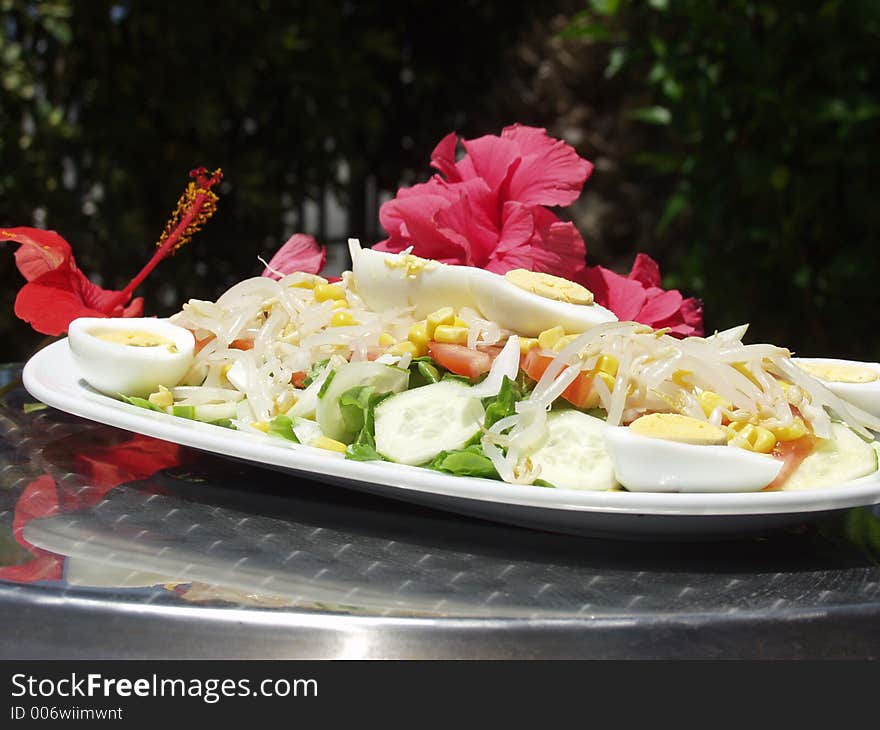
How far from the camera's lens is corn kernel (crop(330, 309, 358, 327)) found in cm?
149

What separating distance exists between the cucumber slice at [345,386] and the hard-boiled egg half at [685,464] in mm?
336

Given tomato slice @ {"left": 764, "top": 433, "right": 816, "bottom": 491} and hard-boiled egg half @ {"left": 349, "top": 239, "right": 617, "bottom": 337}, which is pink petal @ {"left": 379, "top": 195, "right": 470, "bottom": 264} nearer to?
hard-boiled egg half @ {"left": 349, "top": 239, "right": 617, "bottom": 337}

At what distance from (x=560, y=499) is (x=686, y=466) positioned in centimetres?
14

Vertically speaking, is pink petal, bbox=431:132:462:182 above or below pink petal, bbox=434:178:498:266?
above

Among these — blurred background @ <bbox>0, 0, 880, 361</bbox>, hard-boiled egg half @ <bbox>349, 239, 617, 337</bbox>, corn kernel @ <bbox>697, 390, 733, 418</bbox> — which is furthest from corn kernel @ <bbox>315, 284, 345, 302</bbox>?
blurred background @ <bbox>0, 0, 880, 361</bbox>

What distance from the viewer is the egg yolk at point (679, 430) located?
1.10m

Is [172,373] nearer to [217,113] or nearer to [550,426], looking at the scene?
[550,426]

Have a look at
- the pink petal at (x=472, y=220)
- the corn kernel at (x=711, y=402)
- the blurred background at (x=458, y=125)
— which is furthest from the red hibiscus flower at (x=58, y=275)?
the blurred background at (x=458, y=125)

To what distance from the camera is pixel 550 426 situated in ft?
4.00

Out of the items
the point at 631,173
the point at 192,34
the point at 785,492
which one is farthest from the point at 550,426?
the point at 192,34

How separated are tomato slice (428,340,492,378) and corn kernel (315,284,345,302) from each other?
287mm

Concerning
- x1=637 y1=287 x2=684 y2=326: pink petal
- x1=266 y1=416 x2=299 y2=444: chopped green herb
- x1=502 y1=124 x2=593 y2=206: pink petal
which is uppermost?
x1=502 y1=124 x2=593 y2=206: pink petal

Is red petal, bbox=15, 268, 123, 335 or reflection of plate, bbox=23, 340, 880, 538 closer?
reflection of plate, bbox=23, 340, 880, 538

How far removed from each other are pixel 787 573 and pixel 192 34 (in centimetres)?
371
